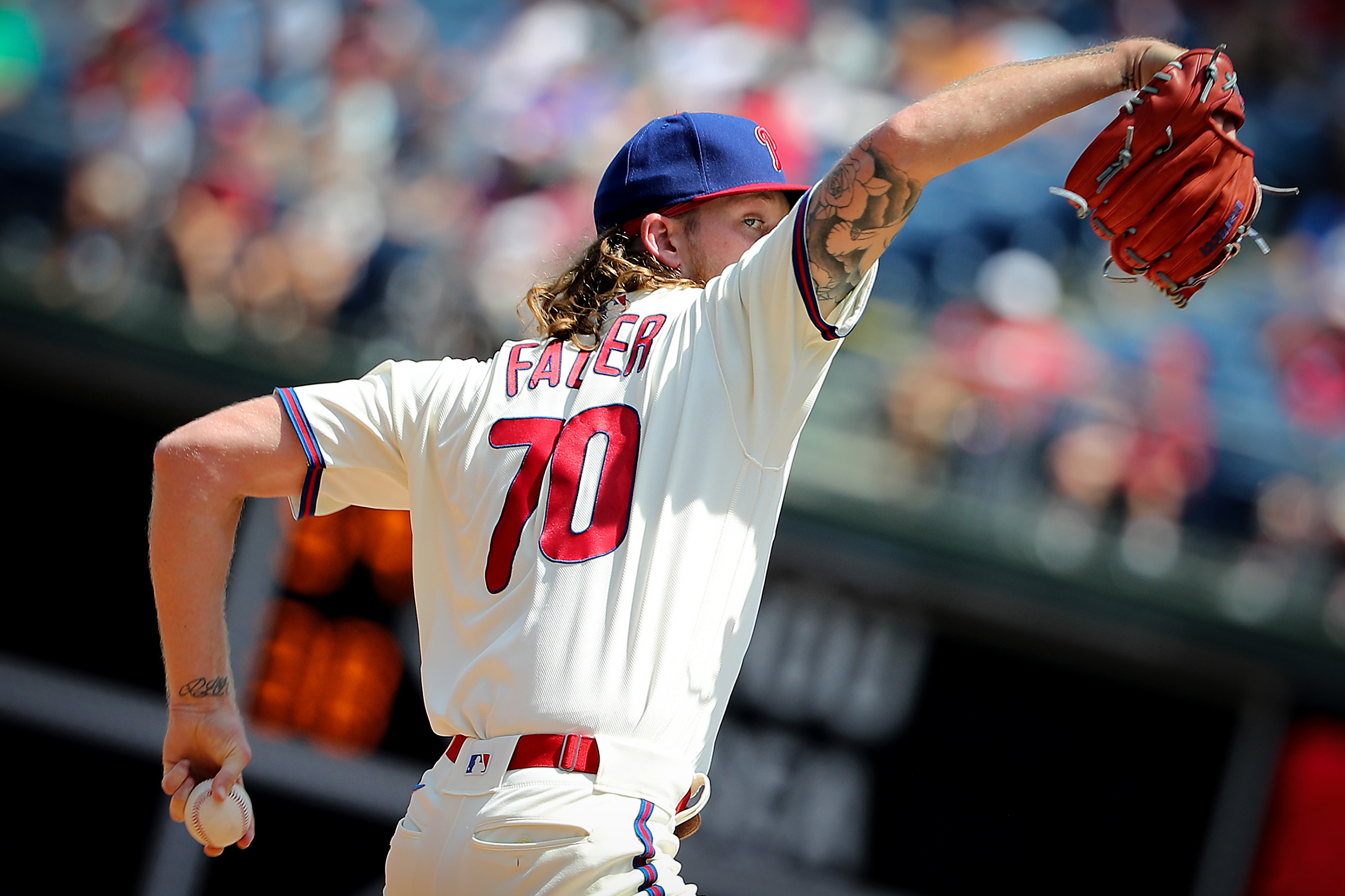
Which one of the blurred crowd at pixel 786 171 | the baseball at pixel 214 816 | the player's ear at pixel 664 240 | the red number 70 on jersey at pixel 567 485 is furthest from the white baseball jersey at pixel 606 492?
the blurred crowd at pixel 786 171

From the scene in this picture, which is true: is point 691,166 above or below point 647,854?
above

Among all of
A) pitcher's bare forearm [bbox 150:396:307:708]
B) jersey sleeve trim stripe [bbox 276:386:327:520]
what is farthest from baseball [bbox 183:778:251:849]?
jersey sleeve trim stripe [bbox 276:386:327:520]

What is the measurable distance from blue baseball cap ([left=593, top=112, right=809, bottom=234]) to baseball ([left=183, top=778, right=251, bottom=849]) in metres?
1.12

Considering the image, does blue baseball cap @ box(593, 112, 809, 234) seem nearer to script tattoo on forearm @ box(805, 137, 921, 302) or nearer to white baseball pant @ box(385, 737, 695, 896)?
script tattoo on forearm @ box(805, 137, 921, 302)

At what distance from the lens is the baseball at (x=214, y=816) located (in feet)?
6.63

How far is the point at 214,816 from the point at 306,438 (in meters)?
0.58

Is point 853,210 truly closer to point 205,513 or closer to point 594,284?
point 594,284

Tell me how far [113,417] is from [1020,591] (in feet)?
12.3

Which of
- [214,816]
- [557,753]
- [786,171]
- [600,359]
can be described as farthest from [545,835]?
[786,171]

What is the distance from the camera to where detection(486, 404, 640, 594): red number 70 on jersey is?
1.87m

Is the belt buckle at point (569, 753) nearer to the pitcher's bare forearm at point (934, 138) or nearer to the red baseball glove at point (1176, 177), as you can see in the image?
the pitcher's bare forearm at point (934, 138)

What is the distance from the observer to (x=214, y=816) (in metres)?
2.02

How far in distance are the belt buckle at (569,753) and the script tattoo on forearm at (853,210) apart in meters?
0.67

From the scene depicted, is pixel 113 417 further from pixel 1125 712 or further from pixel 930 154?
pixel 930 154
